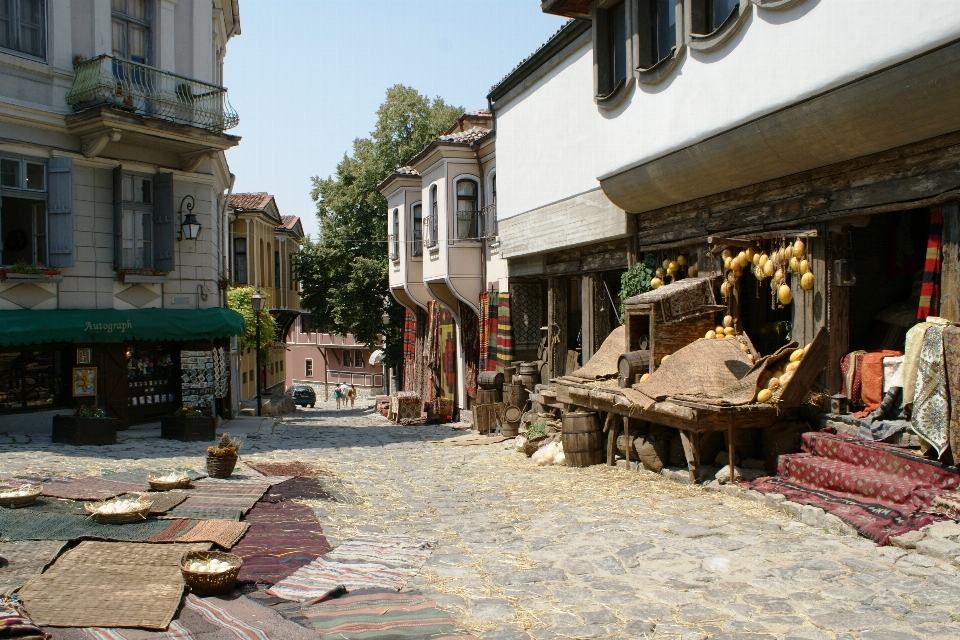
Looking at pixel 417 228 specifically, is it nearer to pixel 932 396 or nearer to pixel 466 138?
pixel 466 138

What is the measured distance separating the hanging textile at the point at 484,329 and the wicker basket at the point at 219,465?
9.92m

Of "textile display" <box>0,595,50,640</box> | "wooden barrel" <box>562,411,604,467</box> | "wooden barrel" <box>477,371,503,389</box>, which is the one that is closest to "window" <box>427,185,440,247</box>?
"wooden barrel" <box>477,371,503,389</box>

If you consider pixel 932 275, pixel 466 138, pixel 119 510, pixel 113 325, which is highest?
pixel 466 138

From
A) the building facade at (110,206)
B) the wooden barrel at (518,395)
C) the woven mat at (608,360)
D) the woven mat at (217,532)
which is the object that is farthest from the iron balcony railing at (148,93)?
the woven mat at (217,532)

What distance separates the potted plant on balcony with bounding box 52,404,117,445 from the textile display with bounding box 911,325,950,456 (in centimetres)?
1209

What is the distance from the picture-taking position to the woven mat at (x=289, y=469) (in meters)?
10.9

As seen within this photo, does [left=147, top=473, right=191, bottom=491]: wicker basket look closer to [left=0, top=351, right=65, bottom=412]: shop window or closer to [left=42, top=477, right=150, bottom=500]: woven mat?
[left=42, top=477, right=150, bottom=500]: woven mat

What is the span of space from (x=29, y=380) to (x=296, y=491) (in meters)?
7.66

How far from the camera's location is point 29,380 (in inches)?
554

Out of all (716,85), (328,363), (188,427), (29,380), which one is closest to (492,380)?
(188,427)

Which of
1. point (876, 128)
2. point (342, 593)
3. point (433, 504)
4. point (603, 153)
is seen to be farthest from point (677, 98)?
point (342, 593)

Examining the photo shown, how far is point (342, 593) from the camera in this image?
577cm

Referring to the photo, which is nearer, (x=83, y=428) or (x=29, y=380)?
(x=83, y=428)

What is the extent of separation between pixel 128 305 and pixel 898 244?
43.5 feet
